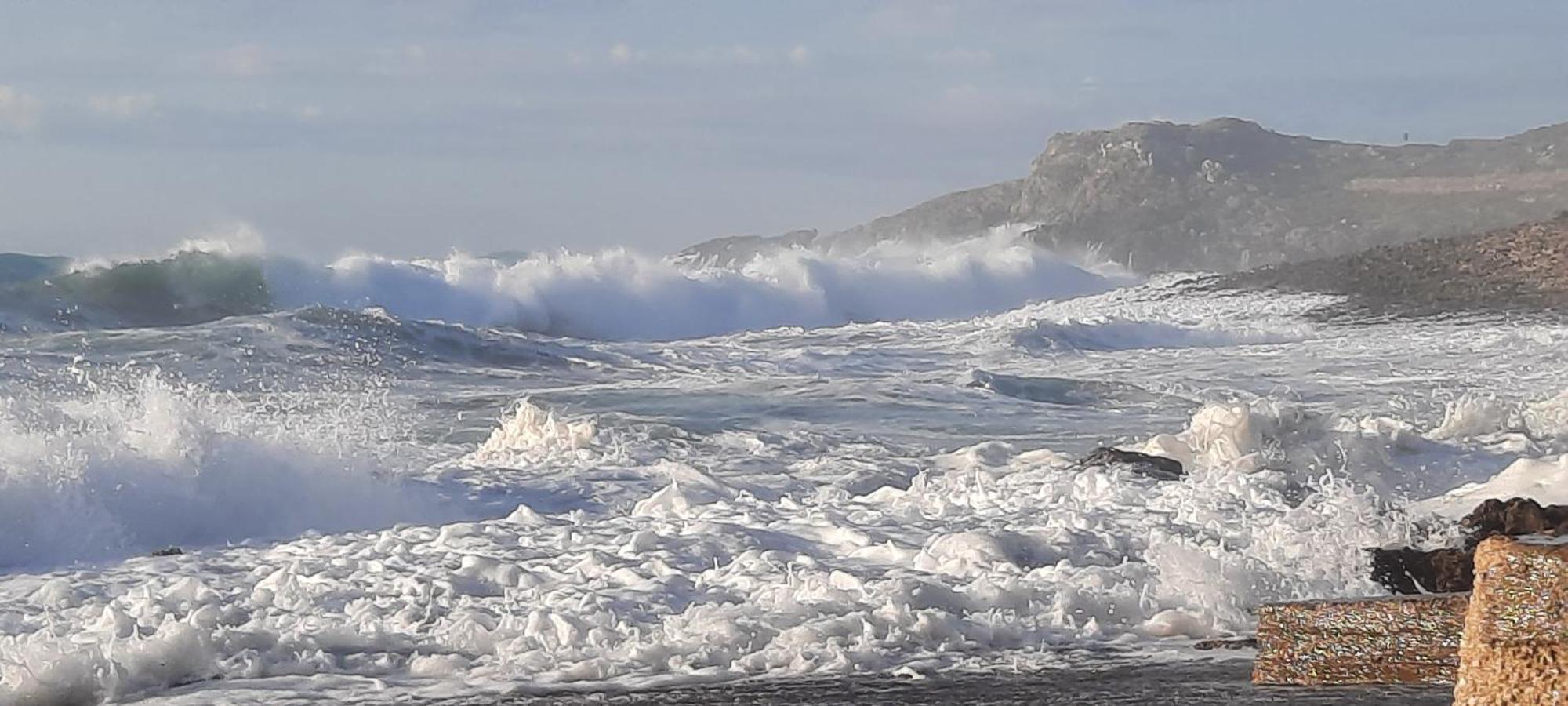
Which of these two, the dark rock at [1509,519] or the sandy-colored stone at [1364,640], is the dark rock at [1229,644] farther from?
the dark rock at [1509,519]

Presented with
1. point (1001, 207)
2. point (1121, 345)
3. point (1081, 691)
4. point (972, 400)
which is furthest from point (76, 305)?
point (1001, 207)

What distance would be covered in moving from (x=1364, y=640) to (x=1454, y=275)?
93.8 ft

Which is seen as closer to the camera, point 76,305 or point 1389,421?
point 1389,421

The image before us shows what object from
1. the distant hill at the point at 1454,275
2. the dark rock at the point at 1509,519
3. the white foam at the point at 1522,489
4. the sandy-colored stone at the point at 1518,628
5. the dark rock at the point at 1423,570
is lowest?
the distant hill at the point at 1454,275

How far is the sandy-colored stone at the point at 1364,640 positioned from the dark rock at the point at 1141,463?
444 centimetres

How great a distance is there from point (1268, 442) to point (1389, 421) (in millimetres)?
2034

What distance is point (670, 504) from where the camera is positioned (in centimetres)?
918

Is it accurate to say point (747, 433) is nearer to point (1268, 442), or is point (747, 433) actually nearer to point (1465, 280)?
point (1268, 442)

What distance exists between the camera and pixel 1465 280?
102 ft

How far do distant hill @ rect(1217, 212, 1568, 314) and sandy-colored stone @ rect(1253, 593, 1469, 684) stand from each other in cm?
2484

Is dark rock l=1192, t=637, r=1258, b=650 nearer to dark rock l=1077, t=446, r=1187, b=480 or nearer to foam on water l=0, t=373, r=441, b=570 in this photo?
dark rock l=1077, t=446, r=1187, b=480

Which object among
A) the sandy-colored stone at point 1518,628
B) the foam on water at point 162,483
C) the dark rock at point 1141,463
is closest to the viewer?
the sandy-colored stone at point 1518,628

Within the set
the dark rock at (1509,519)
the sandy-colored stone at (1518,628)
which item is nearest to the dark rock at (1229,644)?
the dark rock at (1509,519)

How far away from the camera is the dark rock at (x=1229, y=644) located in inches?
235
